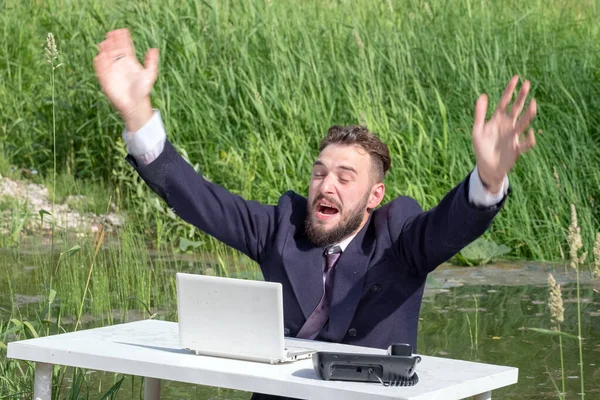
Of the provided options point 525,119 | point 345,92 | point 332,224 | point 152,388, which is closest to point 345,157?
point 332,224

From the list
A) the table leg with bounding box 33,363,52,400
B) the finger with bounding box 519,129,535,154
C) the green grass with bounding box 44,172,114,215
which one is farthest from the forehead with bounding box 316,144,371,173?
the green grass with bounding box 44,172,114,215

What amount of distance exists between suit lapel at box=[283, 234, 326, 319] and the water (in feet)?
3.46

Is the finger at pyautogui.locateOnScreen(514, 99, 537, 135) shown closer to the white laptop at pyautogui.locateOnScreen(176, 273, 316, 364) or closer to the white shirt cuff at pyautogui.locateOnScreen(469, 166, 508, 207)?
the white shirt cuff at pyautogui.locateOnScreen(469, 166, 508, 207)

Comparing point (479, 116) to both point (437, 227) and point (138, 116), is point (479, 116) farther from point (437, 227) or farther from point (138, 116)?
point (138, 116)

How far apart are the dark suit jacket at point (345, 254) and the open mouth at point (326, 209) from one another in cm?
11

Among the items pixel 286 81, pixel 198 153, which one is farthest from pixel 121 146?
pixel 286 81

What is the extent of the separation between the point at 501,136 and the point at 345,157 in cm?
75

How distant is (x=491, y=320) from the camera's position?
6645 millimetres

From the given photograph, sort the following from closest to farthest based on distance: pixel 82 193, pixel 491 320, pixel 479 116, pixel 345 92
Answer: pixel 479 116
pixel 491 320
pixel 345 92
pixel 82 193

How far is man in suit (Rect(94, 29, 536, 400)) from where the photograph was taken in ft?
12.5

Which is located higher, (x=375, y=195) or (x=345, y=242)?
(x=375, y=195)

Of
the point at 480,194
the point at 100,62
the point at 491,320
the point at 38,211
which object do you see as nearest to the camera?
the point at 480,194

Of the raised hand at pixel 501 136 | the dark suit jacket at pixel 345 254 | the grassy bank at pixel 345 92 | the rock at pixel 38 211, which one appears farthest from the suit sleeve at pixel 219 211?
the rock at pixel 38 211

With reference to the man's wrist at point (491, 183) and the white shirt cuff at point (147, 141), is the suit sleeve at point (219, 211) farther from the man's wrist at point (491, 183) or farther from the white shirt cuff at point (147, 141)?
the man's wrist at point (491, 183)
